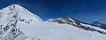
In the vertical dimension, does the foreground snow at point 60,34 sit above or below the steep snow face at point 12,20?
below

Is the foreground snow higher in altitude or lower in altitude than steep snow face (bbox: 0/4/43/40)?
lower

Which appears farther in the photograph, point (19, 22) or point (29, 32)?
point (19, 22)

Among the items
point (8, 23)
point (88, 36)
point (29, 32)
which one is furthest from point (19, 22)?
point (88, 36)

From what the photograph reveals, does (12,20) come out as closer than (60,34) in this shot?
No

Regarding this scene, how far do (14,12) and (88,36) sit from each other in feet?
264

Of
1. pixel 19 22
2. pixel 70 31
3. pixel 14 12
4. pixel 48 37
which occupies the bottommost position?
pixel 48 37

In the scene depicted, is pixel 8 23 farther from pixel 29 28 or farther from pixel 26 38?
pixel 26 38

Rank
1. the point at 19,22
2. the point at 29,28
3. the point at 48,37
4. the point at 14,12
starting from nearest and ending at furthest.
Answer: the point at 48,37 < the point at 29,28 < the point at 19,22 < the point at 14,12

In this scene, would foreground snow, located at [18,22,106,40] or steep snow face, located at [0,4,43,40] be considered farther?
steep snow face, located at [0,4,43,40]

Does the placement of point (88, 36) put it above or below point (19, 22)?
below

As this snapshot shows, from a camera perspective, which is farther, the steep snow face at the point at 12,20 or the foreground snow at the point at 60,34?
the steep snow face at the point at 12,20

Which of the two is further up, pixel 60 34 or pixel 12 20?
pixel 12 20

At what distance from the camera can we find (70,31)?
355 ft

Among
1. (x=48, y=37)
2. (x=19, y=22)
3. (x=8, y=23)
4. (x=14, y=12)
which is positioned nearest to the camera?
(x=48, y=37)
